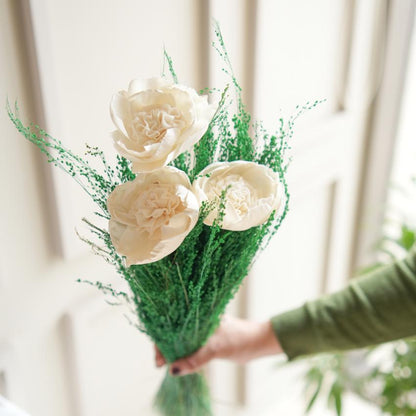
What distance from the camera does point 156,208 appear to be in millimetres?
573

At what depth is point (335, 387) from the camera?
1.26 meters

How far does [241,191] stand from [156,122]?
0.12 meters

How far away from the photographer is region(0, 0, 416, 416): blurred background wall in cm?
82

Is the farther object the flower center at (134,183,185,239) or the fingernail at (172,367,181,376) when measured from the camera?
the fingernail at (172,367,181,376)

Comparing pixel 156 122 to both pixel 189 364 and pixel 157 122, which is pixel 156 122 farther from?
pixel 189 364

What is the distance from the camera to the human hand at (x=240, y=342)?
0.92 metres

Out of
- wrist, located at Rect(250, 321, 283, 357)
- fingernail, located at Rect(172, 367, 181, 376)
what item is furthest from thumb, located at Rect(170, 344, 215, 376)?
wrist, located at Rect(250, 321, 283, 357)

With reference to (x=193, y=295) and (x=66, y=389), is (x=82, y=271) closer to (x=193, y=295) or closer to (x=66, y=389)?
(x=66, y=389)

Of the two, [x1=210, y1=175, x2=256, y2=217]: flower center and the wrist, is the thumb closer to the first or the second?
the wrist

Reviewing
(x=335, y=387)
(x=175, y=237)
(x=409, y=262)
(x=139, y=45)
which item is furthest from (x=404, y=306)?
(x=139, y=45)

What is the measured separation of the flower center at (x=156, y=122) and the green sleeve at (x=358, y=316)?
54 cm

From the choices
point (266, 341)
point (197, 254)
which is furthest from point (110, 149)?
point (266, 341)

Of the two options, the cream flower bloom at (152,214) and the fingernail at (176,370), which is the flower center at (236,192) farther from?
the fingernail at (176,370)

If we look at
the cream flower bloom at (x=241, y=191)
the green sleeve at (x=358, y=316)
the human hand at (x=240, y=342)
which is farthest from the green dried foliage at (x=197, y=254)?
the green sleeve at (x=358, y=316)
